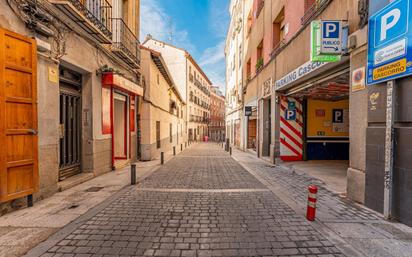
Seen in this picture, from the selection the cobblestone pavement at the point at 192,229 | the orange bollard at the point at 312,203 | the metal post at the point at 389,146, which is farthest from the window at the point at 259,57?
the orange bollard at the point at 312,203

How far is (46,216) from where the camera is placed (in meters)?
3.97

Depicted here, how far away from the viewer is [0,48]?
3877 millimetres

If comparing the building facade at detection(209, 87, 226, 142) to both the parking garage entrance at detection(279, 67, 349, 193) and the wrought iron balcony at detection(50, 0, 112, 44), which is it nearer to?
the parking garage entrance at detection(279, 67, 349, 193)

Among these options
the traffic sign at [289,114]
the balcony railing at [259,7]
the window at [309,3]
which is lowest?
the traffic sign at [289,114]

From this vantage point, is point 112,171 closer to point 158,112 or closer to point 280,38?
point 158,112

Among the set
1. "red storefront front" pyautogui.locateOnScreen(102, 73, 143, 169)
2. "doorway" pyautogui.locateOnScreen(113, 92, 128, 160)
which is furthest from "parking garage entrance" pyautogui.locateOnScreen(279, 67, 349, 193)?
"doorway" pyautogui.locateOnScreen(113, 92, 128, 160)

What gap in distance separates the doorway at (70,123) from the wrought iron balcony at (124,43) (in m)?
2.25

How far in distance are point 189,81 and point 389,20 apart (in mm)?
31184

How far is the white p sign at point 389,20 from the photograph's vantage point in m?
3.62

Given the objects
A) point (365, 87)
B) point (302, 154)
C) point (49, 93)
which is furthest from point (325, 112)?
point (49, 93)

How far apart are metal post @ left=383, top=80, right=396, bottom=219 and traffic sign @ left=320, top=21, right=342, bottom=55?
1590mm

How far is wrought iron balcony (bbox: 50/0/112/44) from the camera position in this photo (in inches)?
206

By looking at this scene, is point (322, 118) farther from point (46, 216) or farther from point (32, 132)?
point (32, 132)

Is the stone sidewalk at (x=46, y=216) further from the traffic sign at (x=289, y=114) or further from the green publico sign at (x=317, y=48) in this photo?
the traffic sign at (x=289, y=114)
